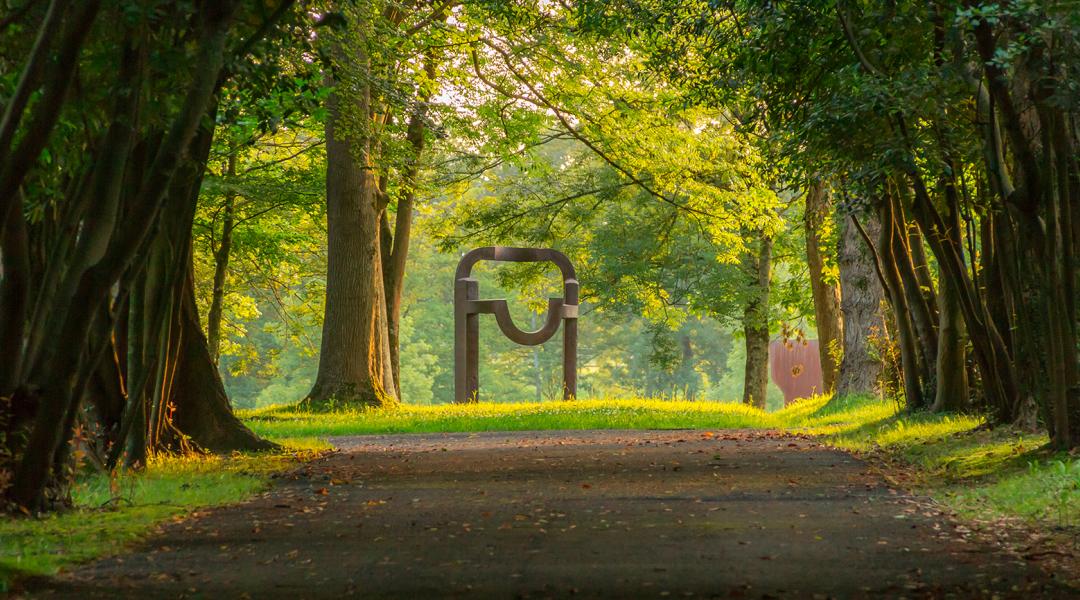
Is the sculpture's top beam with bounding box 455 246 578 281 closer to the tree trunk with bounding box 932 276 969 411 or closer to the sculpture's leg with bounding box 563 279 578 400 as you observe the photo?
the sculpture's leg with bounding box 563 279 578 400

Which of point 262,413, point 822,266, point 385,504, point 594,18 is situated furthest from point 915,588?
point 822,266

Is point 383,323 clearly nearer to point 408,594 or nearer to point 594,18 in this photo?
point 594,18

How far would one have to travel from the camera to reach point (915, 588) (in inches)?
230

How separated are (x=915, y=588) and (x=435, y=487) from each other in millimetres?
5418

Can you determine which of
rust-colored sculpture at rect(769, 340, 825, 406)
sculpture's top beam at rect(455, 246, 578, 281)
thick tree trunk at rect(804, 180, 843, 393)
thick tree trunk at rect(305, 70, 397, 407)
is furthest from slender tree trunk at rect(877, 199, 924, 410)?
rust-colored sculpture at rect(769, 340, 825, 406)

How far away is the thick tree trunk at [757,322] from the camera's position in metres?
32.0

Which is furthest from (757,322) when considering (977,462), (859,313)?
(977,462)

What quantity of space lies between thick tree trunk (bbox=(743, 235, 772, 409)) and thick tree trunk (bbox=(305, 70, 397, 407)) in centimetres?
1244

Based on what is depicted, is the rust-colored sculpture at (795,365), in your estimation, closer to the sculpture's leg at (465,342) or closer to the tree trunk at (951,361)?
the sculpture's leg at (465,342)

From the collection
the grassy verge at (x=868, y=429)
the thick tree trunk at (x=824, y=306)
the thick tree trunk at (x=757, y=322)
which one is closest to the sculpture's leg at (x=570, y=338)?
the grassy verge at (x=868, y=429)

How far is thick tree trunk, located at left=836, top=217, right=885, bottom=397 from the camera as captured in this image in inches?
821

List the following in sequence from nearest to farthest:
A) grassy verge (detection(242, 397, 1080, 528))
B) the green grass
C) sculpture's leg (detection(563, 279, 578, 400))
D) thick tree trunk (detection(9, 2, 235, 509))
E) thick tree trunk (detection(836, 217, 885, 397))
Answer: the green grass, thick tree trunk (detection(9, 2, 235, 509)), grassy verge (detection(242, 397, 1080, 528)), thick tree trunk (detection(836, 217, 885, 397)), sculpture's leg (detection(563, 279, 578, 400))

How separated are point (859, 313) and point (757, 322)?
10.8 m

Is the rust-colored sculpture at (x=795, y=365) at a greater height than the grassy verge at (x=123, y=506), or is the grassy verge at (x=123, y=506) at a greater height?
the rust-colored sculpture at (x=795, y=365)
